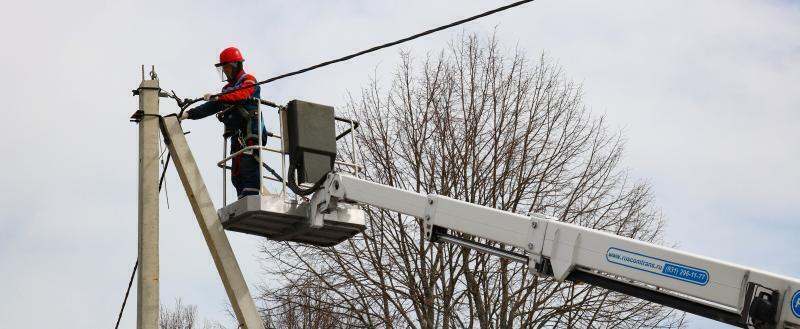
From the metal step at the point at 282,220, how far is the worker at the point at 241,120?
0.30 metres

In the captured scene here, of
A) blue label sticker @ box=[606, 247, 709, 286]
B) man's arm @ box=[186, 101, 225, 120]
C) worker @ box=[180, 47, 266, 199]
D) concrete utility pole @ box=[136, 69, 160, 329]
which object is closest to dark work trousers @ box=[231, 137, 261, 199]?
worker @ box=[180, 47, 266, 199]

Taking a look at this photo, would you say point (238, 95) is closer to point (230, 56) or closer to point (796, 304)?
point (230, 56)

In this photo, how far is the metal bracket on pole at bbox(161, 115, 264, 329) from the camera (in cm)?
1068

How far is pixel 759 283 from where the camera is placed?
26.7ft

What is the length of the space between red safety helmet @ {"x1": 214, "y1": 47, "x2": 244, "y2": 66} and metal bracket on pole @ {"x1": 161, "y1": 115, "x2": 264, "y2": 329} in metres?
0.75

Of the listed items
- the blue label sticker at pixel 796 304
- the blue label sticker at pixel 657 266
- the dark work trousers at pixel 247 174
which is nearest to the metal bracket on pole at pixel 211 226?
the dark work trousers at pixel 247 174

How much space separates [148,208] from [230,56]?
1.72 m

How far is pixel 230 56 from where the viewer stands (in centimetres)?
1145

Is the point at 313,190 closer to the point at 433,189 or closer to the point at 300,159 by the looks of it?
the point at 300,159

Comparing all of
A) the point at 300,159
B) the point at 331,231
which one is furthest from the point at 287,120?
the point at 331,231

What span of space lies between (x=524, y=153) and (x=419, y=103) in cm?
210

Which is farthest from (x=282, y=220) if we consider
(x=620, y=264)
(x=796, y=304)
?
(x=796, y=304)

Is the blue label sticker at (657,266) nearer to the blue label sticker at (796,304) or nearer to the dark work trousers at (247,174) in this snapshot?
the blue label sticker at (796,304)

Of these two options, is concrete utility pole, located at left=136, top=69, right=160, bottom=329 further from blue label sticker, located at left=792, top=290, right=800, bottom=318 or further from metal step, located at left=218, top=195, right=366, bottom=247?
blue label sticker, located at left=792, top=290, right=800, bottom=318
